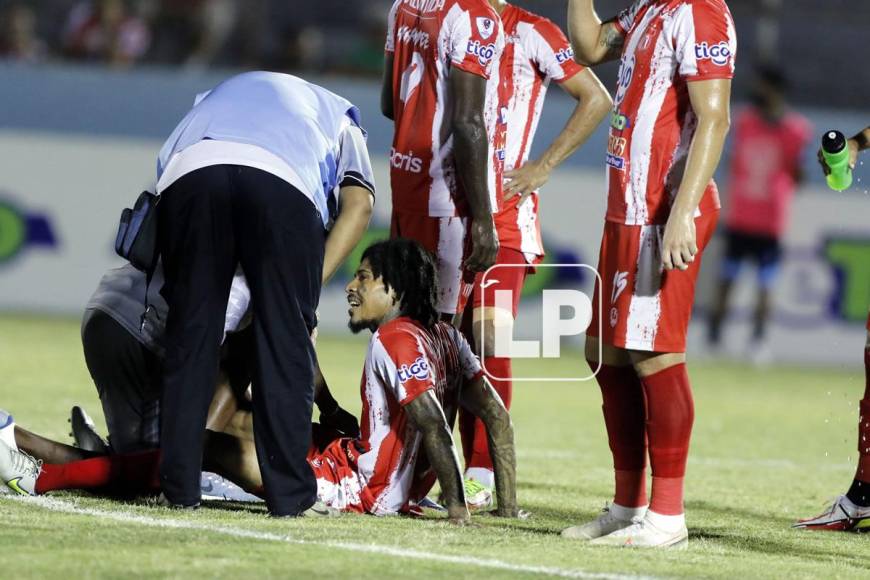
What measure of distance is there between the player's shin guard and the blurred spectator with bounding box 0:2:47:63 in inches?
410

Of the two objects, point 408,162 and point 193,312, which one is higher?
point 408,162

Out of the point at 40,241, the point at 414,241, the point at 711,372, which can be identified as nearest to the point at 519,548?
the point at 414,241

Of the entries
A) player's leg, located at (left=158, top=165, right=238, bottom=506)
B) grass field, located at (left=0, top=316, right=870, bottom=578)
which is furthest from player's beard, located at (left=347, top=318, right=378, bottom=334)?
grass field, located at (left=0, top=316, right=870, bottom=578)

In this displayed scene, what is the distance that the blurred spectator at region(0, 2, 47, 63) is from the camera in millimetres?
15664

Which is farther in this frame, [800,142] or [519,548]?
[800,142]

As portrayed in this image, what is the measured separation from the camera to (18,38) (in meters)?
15.7

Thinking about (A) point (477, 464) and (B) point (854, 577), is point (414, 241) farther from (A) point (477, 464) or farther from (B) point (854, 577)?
(B) point (854, 577)

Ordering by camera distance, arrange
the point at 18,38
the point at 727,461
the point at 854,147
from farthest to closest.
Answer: the point at 18,38 → the point at 727,461 → the point at 854,147

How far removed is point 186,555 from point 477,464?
7.07 ft

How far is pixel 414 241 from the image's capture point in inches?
237

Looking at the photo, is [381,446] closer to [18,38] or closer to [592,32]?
[592,32]

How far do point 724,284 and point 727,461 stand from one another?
6722 mm

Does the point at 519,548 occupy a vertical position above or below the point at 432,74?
below

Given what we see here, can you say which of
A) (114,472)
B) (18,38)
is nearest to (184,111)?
(18,38)
